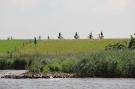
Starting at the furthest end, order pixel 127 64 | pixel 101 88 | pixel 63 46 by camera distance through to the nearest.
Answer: pixel 63 46 < pixel 127 64 < pixel 101 88

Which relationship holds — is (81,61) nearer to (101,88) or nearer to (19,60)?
(101,88)

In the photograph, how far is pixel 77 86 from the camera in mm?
54344

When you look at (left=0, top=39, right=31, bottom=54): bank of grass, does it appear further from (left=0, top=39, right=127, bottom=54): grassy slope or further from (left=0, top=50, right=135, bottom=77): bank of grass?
(left=0, top=50, right=135, bottom=77): bank of grass

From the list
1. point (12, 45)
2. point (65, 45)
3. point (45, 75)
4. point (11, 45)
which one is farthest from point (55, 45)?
point (45, 75)

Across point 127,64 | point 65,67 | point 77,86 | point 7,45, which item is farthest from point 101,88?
point 7,45

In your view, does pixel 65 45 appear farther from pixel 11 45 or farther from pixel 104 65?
pixel 104 65

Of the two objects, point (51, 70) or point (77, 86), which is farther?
point (51, 70)

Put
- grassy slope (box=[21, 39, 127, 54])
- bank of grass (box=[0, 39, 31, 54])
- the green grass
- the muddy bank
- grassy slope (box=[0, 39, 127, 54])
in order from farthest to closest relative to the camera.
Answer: the green grass, bank of grass (box=[0, 39, 31, 54]), grassy slope (box=[0, 39, 127, 54]), grassy slope (box=[21, 39, 127, 54]), the muddy bank

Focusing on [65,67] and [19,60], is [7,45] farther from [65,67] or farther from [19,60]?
[65,67]

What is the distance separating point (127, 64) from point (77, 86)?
12.8 m

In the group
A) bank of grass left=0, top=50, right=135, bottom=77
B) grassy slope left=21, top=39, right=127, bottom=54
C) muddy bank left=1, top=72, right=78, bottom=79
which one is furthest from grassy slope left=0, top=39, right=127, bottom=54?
bank of grass left=0, top=50, right=135, bottom=77

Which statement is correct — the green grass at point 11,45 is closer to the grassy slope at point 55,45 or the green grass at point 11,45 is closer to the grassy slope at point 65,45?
the grassy slope at point 55,45

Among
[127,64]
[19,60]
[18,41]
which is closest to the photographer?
[127,64]

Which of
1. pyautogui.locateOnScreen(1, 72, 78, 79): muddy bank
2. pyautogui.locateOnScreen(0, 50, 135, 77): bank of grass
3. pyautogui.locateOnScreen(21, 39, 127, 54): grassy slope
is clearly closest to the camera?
pyautogui.locateOnScreen(0, 50, 135, 77): bank of grass
